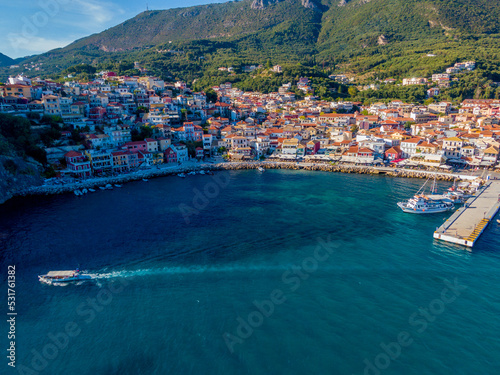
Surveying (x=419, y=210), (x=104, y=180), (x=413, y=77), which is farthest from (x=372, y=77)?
(x=104, y=180)

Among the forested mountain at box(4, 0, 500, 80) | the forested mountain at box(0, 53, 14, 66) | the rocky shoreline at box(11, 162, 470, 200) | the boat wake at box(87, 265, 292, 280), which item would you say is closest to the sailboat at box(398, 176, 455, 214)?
the rocky shoreline at box(11, 162, 470, 200)

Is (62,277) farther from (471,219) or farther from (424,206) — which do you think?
(471,219)

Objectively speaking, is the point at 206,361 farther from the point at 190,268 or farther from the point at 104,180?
the point at 104,180

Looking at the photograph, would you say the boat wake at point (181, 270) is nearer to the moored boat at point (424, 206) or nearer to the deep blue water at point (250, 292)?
the deep blue water at point (250, 292)

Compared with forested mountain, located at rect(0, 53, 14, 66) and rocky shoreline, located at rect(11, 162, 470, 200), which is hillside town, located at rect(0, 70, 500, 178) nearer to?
rocky shoreline, located at rect(11, 162, 470, 200)

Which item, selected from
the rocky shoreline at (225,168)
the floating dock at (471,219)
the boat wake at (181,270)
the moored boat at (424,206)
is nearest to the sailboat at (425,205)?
the moored boat at (424,206)
